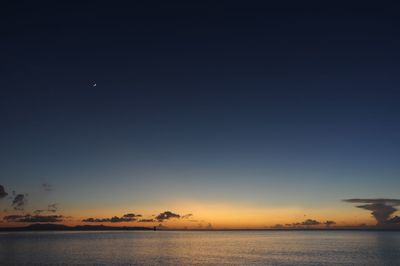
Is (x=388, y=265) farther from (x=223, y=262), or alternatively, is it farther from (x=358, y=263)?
(x=223, y=262)

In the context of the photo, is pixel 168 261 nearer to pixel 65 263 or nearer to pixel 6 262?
pixel 65 263

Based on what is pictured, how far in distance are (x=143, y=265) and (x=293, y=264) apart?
36.3 meters

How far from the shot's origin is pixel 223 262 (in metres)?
104

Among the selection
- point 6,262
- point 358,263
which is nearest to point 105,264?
point 6,262

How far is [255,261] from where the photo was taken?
349 feet

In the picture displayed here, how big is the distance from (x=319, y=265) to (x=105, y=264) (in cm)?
5107

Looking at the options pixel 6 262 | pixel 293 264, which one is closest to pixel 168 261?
pixel 293 264

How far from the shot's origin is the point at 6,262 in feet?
329

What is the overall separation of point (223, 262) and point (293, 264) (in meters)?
17.2

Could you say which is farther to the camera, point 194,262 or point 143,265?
point 194,262

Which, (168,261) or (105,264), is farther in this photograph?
(168,261)

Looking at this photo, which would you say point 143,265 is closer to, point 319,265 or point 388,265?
point 319,265

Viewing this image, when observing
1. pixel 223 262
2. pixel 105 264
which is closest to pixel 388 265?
pixel 223 262

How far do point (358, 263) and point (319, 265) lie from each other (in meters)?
11.6
